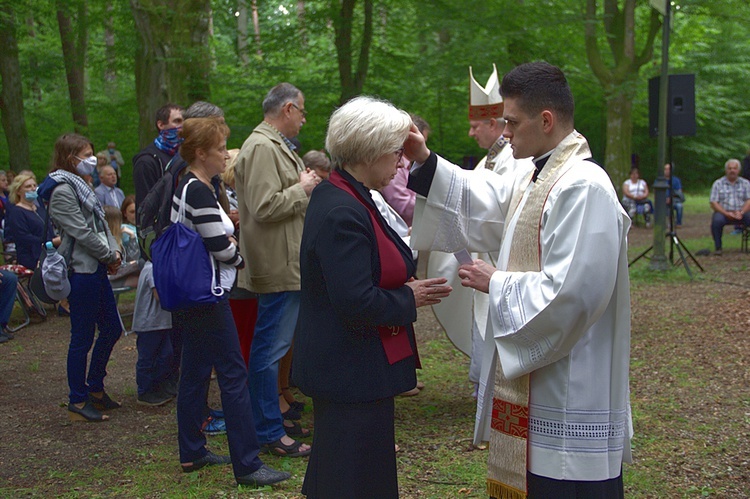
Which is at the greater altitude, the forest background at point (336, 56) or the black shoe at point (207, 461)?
the forest background at point (336, 56)

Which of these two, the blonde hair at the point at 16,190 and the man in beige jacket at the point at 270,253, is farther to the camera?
the blonde hair at the point at 16,190

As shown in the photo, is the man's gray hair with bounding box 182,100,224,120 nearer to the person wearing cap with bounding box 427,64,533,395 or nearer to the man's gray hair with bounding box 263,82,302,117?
the man's gray hair with bounding box 263,82,302,117

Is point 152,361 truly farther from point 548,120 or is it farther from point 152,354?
point 548,120

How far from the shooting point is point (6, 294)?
8.45 metres

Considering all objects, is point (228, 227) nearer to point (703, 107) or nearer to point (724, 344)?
point (724, 344)

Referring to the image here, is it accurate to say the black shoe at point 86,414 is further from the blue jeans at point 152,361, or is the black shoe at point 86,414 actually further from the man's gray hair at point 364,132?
the man's gray hair at point 364,132

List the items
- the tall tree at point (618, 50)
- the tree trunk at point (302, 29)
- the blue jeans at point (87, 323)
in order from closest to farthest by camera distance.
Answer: the blue jeans at point (87, 323) → the tree trunk at point (302, 29) → the tall tree at point (618, 50)

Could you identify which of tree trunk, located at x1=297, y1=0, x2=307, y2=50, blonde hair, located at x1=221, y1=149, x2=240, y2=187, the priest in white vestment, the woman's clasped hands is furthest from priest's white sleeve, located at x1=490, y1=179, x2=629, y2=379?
tree trunk, located at x1=297, y1=0, x2=307, y2=50

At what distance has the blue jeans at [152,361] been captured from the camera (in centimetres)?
570

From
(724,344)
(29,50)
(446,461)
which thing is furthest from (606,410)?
(29,50)

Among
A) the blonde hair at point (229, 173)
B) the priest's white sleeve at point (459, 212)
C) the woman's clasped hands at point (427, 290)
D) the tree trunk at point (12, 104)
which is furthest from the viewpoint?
the tree trunk at point (12, 104)

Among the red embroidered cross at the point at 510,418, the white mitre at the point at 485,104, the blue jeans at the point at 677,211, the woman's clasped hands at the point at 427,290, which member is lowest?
the blue jeans at the point at 677,211

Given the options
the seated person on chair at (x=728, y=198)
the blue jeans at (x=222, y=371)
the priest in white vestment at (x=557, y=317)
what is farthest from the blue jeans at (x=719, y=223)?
the priest in white vestment at (x=557, y=317)

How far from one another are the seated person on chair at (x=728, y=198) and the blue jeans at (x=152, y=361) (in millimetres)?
10502
